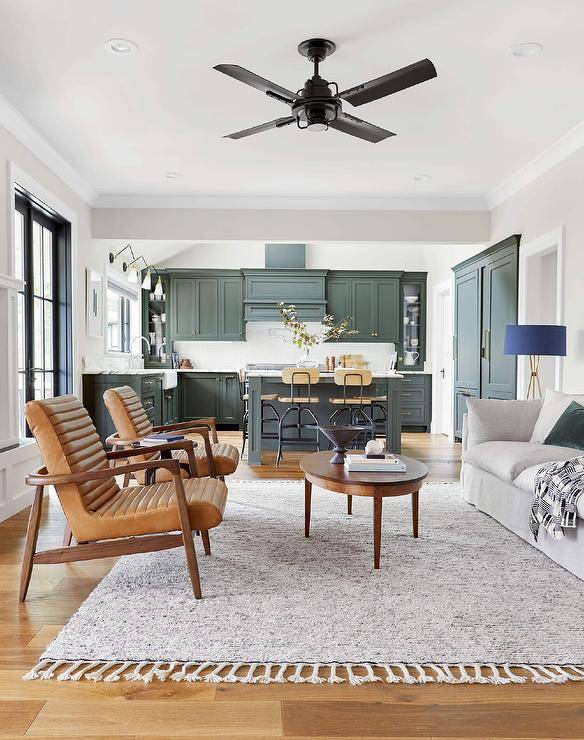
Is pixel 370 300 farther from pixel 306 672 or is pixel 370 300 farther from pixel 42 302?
pixel 306 672

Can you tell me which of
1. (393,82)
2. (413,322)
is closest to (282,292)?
(413,322)

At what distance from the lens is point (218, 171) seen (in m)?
5.41

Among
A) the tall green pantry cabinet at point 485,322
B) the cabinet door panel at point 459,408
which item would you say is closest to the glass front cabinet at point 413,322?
the tall green pantry cabinet at point 485,322

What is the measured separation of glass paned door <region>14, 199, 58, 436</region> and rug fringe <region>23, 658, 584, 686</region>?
298 centimetres

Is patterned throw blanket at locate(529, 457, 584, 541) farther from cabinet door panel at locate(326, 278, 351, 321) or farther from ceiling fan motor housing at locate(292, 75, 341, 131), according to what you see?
cabinet door panel at locate(326, 278, 351, 321)

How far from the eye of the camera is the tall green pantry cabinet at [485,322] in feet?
19.1

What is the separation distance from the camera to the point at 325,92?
10.2 feet

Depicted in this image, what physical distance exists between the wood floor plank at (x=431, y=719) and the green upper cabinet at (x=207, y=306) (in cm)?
749

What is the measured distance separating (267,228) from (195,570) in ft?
14.8

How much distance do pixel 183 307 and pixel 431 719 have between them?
7.82m

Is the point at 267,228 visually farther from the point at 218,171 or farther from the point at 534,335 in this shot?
the point at 534,335

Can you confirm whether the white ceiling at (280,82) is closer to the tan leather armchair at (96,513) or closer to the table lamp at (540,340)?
the table lamp at (540,340)

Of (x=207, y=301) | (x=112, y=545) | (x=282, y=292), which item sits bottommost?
(x=112, y=545)

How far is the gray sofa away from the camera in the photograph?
116 inches
